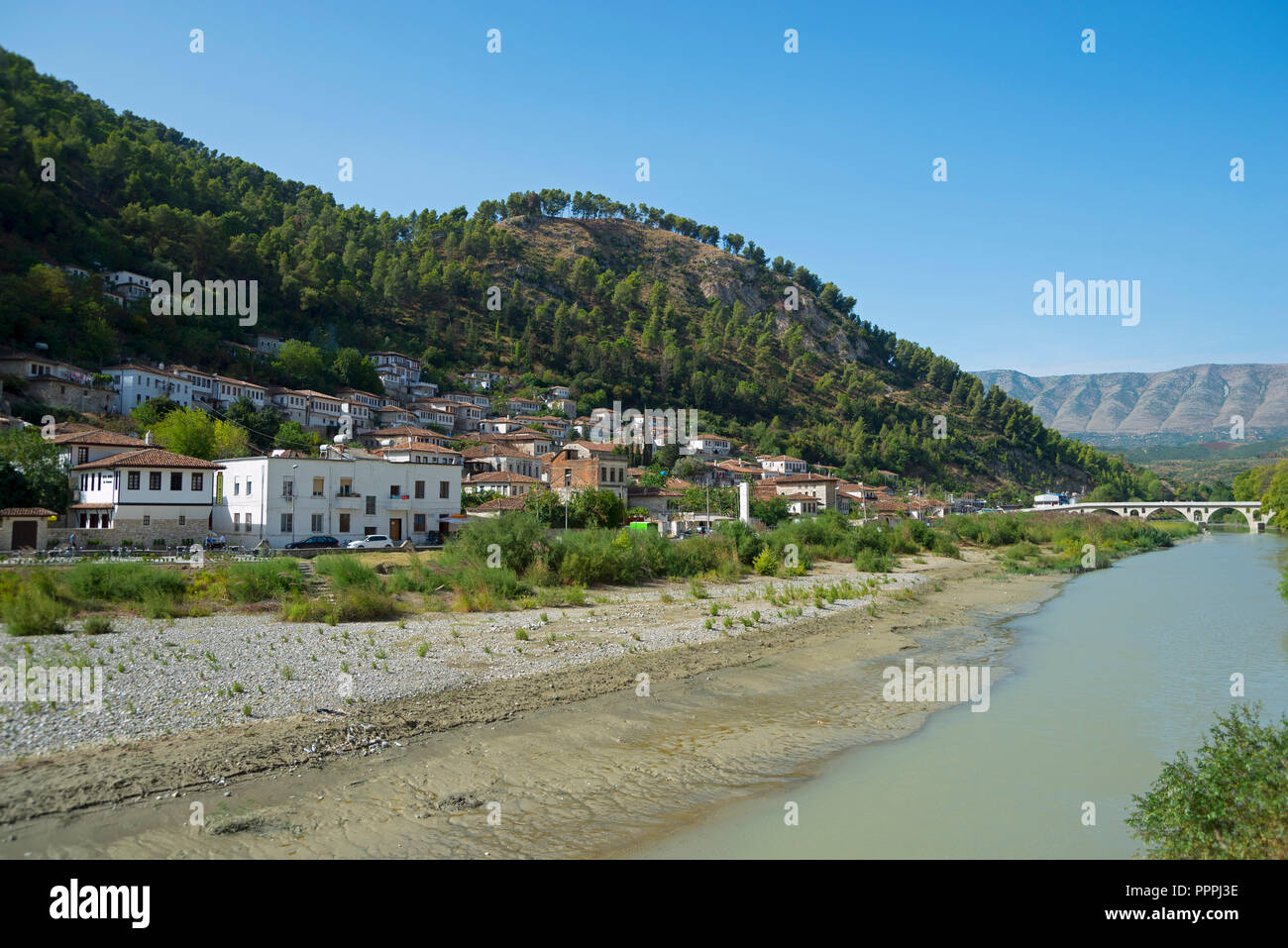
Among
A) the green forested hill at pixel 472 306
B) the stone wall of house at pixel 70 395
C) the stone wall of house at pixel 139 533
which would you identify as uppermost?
the green forested hill at pixel 472 306

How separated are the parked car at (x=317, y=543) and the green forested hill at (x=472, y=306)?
4225 cm

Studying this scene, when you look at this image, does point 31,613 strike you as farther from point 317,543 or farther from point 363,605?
point 317,543

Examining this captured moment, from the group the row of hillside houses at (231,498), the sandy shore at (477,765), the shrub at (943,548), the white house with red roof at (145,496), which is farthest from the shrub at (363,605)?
the shrub at (943,548)

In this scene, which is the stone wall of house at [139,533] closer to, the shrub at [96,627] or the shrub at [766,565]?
the shrub at [96,627]

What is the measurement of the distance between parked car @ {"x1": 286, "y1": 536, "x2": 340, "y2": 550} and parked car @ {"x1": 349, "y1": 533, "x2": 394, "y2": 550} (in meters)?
0.92

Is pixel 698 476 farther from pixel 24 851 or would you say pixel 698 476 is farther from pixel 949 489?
pixel 24 851

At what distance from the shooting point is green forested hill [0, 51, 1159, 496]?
264 feet

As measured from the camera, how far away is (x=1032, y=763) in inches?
459

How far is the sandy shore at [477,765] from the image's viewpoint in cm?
781

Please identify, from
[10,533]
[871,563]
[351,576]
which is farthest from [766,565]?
[10,533]
